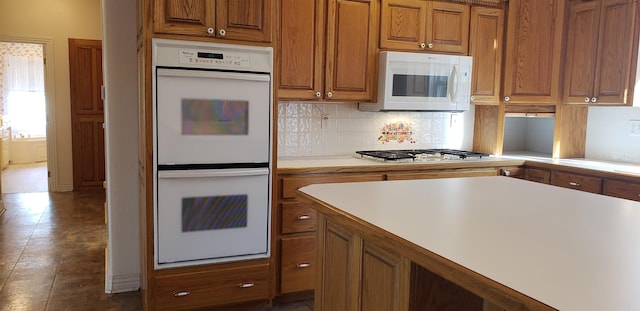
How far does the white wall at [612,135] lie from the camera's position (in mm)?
3812

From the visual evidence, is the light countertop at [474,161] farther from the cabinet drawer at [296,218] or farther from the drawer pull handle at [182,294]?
the drawer pull handle at [182,294]

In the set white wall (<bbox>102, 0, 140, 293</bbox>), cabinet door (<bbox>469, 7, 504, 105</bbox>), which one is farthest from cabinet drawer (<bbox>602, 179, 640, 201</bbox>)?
white wall (<bbox>102, 0, 140, 293</bbox>)

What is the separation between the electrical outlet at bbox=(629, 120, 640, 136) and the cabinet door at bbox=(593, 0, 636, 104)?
400 mm

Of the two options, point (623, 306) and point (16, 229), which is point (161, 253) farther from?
point (16, 229)

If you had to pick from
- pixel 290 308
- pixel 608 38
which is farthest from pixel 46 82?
pixel 608 38

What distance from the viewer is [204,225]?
8.86 feet

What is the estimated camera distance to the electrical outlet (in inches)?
148

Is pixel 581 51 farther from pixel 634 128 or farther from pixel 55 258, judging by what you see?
pixel 55 258

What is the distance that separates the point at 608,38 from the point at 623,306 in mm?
3331

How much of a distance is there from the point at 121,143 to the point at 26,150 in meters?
7.65

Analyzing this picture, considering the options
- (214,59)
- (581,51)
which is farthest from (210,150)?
(581,51)

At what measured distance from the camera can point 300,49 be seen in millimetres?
3258

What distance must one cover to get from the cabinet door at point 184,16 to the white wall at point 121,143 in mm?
684

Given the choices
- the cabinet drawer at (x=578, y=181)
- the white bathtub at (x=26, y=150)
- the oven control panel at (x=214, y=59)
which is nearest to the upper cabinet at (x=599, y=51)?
the cabinet drawer at (x=578, y=181)
